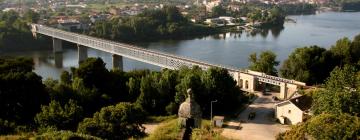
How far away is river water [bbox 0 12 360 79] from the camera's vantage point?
37.3m

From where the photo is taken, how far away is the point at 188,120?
8094 millimetres

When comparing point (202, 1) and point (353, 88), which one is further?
point (202, 1)

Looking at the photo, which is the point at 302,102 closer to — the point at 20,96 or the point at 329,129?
the point at 329,129

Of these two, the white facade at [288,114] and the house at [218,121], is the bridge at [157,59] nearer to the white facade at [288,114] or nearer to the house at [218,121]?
the white facade at [288,114]

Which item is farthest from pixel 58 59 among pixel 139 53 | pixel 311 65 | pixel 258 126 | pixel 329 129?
pixel 329 129

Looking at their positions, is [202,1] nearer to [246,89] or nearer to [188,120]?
[246,89]

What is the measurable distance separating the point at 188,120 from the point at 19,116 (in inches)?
Answer: 441

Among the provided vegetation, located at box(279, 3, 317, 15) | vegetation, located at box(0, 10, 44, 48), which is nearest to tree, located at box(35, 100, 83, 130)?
vegetation, located at box(0, 10, 44, 48)

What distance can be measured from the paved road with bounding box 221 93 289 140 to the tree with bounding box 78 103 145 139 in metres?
3.13

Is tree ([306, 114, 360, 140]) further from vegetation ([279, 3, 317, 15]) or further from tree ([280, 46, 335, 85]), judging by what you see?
vegetation ([279, 3, 317, 15])

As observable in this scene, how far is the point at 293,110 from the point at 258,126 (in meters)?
1.52

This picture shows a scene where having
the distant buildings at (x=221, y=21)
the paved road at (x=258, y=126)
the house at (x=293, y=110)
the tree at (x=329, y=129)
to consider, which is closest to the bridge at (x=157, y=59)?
the paved road at (x=258, y=126)

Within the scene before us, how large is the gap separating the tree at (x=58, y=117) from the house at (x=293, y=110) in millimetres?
7652

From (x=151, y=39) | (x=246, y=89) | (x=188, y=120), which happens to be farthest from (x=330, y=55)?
(x=151, y=39)
